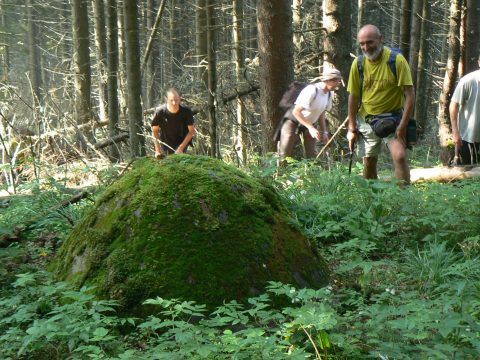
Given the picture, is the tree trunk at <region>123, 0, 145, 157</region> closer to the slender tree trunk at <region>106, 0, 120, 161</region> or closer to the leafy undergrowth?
the slender tree trunk at <region>106, 0, 120, 161</region>

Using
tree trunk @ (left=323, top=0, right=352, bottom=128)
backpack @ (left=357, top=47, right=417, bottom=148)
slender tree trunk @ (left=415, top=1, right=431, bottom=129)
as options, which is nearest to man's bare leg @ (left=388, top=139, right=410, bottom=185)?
backpack @ (left=357, top=47, right=417, bottom=148)

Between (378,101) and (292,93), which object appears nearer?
(378,101)

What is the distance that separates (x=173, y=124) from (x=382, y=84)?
3369mm

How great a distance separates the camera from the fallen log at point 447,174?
6.86 meters

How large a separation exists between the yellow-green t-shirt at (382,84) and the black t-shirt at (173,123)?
2.88 m

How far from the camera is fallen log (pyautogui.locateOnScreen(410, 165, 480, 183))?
6864 mm

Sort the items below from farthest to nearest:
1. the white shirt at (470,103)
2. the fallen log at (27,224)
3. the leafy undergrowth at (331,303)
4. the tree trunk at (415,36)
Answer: the tree trunk at (415,36), the white shirt at (470,103), the fallen log at (27,224), the leafy undergrowth at (331,303)

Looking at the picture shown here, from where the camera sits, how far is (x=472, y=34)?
9.44m

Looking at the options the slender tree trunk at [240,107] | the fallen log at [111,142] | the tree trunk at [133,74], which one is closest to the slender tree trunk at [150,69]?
the slender tree trunk at [240,107]

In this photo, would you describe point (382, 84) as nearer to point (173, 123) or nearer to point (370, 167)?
point (370, 167)

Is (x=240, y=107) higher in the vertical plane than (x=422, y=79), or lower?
lower

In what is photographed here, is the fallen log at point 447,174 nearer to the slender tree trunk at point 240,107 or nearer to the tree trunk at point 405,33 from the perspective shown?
the slender tree trunk at point 240,107

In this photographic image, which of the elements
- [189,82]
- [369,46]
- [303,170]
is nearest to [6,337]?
[303,170]

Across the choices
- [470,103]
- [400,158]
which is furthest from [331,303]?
[470,103]
